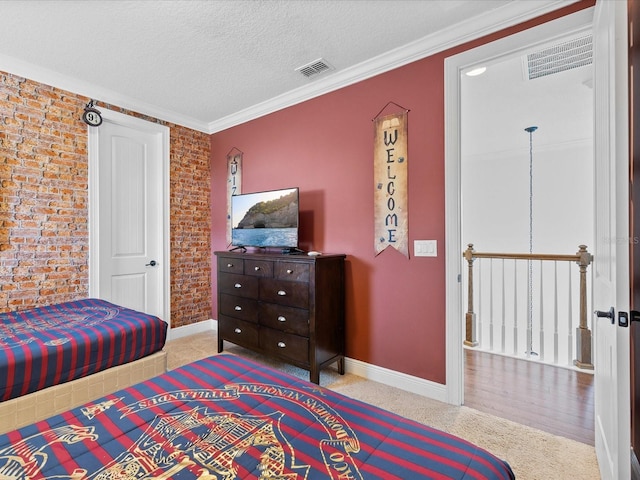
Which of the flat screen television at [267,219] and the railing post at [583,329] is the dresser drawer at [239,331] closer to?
the flat screen television at [267,219]

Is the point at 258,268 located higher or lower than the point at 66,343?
higher

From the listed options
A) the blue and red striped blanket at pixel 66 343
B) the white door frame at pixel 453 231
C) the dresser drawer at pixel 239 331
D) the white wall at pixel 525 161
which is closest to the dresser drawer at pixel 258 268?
the dresser drawer at pixel 239 331

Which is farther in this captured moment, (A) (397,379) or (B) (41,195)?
(B) (41,195)

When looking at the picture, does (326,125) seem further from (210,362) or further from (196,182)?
(210,362)

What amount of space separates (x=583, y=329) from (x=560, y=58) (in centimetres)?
249

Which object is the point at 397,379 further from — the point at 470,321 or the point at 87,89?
the point at 87,89

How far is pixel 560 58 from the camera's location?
2469mm

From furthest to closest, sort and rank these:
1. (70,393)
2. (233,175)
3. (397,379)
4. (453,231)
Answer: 1. (233,175)
2. (397,379)
3. (453,231)
4. (70,393)

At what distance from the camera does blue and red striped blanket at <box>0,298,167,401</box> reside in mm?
1691

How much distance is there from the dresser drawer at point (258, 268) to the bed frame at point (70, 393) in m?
1.08

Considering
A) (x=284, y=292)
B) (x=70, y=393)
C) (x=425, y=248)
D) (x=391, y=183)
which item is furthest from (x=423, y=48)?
(x=70, y=393)

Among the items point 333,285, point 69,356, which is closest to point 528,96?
point 333,285

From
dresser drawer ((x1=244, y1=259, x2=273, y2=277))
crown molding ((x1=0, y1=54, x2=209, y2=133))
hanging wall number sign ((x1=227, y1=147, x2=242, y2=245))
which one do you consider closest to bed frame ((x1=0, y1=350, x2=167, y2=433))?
dresser drawer ((x1=244, y1=259, x2=273, y2=277))

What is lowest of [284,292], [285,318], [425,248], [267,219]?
[285,318]
